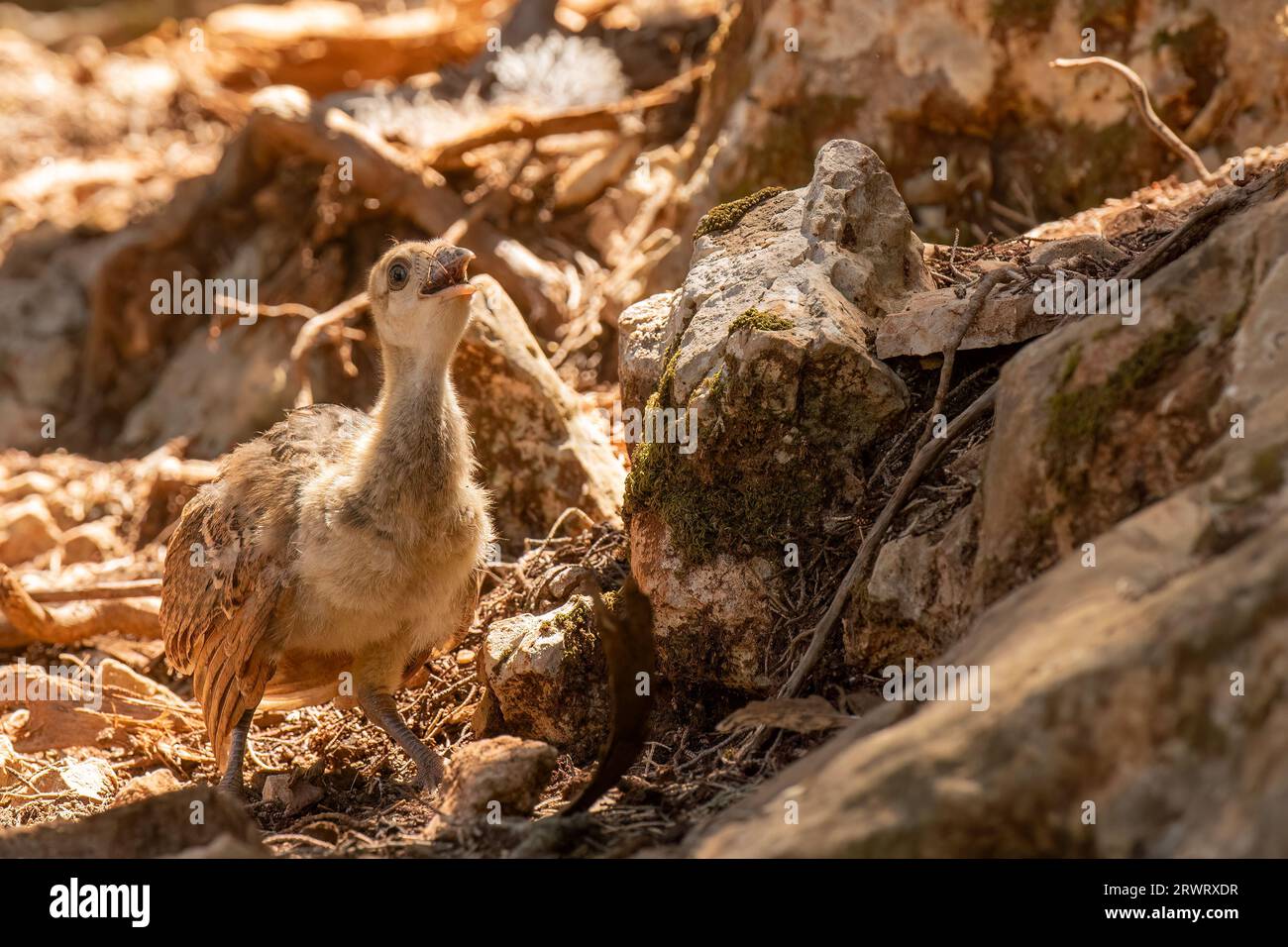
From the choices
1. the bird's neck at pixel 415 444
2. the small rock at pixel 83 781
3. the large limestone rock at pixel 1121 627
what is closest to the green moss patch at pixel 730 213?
the bird's neck at pixel 415 444

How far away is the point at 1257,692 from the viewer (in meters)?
2.47

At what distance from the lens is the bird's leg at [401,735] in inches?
197

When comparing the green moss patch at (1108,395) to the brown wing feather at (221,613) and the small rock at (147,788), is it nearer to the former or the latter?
the brown wing feather at (221,613)

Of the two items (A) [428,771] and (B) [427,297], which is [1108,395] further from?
(A) [428,771]

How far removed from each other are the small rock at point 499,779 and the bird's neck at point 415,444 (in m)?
1.13

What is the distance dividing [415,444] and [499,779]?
58.7 inches

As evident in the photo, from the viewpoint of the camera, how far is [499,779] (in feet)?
13.0

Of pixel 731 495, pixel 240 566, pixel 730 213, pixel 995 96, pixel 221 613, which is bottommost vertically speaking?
pixel 221 613

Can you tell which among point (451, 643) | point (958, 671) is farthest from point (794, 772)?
point (451, 643)

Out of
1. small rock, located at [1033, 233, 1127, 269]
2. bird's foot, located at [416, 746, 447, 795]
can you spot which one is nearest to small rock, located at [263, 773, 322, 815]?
bird's foot, located at [416, 746, 447, 795]

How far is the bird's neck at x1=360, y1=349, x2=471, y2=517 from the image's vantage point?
16.0 feet

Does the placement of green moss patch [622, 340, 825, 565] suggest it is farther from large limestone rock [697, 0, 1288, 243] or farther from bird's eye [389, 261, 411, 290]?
large limestone rock [697, 0, 1288, 243]

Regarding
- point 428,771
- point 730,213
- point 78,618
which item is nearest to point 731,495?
point 730,213

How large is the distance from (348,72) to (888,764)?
34.1ft
